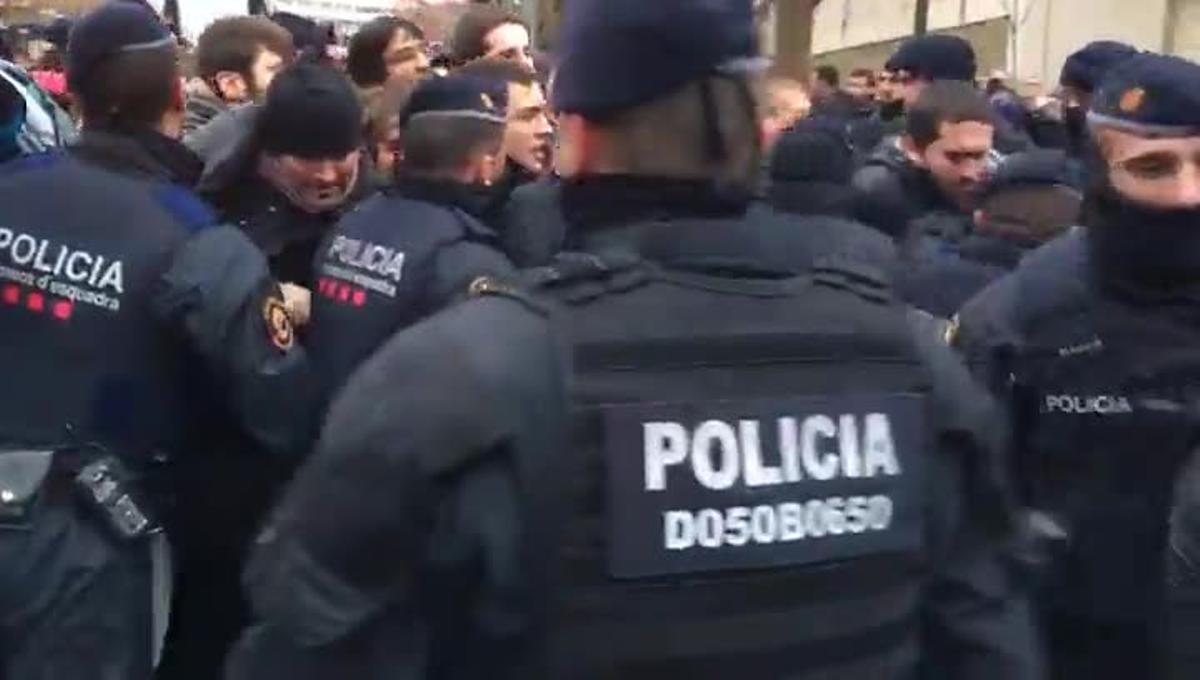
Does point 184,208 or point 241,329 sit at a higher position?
point 184,208

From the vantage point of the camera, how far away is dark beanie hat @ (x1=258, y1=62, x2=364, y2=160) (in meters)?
4.48

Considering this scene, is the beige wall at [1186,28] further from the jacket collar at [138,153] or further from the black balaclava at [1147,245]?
the jacket collar at [138,153]

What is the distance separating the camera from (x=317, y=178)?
4.57 m

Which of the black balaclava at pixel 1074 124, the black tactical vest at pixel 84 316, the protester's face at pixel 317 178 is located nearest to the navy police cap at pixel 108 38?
the black tactical vest at pixel 84 316

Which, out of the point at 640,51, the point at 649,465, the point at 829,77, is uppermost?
the point at 640,51

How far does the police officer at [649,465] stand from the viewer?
1.91 metres

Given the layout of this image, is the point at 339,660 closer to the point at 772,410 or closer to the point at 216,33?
the point at 772,410

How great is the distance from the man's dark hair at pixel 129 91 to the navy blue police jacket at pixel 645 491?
1981 millimetres

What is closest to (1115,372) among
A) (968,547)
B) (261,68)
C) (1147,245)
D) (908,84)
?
(1147,245)

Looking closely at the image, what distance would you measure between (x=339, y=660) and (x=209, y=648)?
2.31 metres

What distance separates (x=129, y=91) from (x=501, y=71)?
75.5 inches

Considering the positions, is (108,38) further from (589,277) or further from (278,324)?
(589,277)

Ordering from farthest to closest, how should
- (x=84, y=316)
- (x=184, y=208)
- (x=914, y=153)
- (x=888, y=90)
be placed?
(x=888, y=90) → (x=914, y=153) → (x=184, y=208) → (x=84, y=316)

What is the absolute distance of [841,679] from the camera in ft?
6.88
